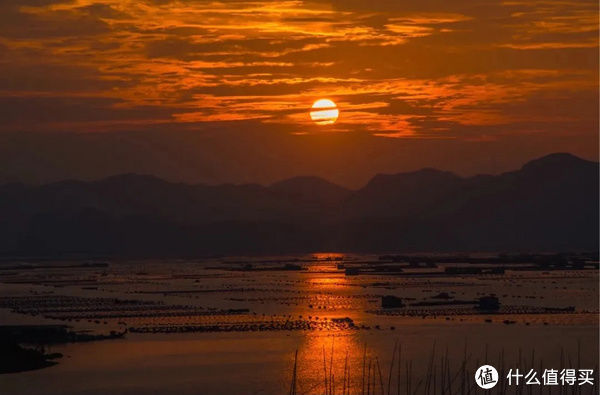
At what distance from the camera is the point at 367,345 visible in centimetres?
3700

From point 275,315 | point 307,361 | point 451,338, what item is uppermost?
point 275,315

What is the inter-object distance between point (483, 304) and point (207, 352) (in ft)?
54.3

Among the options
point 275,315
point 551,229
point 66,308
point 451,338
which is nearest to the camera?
point 451,338

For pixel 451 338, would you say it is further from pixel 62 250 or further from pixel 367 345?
pixel 62 250

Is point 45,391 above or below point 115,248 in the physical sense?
below

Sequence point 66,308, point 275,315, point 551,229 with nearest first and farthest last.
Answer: point 275,315, point 66,308, point 551,229

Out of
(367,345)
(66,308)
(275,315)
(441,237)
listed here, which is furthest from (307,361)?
(441,237)

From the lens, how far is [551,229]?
183 meters

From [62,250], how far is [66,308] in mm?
139049

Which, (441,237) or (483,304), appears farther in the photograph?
(441,237)

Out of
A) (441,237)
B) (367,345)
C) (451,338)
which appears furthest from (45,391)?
(441,237)

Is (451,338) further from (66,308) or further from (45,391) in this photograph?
(66,308)

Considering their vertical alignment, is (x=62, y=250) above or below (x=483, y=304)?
above

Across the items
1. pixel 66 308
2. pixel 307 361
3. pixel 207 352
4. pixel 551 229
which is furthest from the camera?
pixel 551 229
